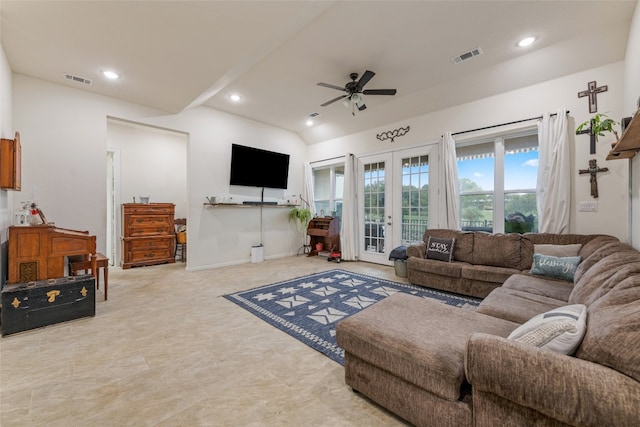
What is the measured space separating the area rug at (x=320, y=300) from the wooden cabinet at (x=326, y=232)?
171cm

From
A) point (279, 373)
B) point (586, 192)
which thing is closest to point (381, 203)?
point (586, 192)

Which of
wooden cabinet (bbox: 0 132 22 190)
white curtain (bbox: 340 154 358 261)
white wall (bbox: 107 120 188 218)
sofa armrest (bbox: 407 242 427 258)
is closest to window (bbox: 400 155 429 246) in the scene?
sofa armrest (bbox: 407 242 427 258)

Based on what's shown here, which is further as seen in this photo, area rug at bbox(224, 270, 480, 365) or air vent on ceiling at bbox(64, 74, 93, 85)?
air vent on ceiling at bbox(64, 74, 93, 85)

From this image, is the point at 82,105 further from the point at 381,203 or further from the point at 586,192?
the point at 586,192

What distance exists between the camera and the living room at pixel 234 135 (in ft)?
10.6

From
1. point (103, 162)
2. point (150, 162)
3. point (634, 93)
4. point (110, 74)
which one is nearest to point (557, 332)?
point (634, 93)

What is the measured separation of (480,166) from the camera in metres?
4.49

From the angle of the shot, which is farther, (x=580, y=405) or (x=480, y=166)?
(x=480, y=166)

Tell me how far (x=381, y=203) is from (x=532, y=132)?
8.97 feet

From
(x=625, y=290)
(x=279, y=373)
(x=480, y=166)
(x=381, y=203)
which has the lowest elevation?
(x=279, y=373)

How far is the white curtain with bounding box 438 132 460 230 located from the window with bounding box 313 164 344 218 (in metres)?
2.58

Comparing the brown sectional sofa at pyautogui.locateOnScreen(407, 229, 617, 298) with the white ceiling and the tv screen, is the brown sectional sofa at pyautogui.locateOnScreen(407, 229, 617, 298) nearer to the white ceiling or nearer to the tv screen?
the white ceiling

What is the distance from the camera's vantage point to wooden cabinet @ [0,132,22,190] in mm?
2801

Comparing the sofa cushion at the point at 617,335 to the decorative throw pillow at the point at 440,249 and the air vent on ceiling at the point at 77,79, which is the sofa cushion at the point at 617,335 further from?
the air vent on ceiling at the point at 77,79
